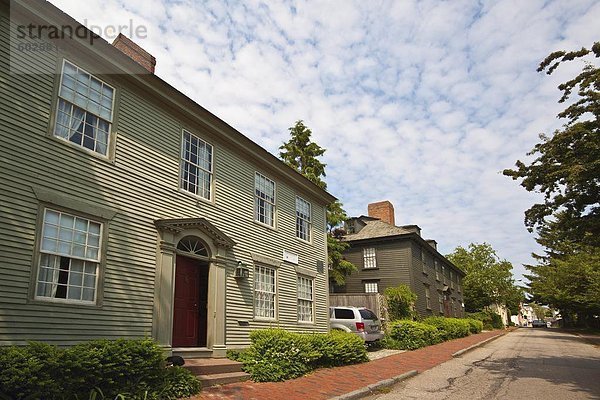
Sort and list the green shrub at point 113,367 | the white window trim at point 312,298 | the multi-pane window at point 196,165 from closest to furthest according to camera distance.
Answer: the green shrub at point 113,367, the multi-pane window at point 196,165, the white window trim at point 312,298

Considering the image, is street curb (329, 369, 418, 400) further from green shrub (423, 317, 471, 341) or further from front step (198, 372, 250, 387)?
green shrub (423, 317, 471, 341)

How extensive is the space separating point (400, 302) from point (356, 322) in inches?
373

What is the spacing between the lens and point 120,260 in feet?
29.1

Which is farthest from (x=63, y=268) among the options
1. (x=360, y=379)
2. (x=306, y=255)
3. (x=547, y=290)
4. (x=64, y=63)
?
(x=547, y=290)

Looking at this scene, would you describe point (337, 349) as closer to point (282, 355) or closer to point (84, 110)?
point (282, 355)

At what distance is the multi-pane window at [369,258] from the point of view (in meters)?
31.3

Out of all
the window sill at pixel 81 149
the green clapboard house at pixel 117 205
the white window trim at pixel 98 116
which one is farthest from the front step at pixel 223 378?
the white window trim at pixel 98 116

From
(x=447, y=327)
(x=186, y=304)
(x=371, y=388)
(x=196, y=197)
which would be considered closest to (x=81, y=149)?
(x=196, y=197)

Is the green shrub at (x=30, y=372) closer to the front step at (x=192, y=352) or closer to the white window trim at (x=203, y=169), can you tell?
the front step at (x=192, y=352)

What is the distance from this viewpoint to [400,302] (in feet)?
86.4

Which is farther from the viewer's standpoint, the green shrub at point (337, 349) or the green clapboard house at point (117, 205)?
the green shrub at point (337, 349)

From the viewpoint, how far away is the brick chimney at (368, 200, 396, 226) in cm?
3588

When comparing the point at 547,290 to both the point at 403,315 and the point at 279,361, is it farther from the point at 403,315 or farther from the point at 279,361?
the point at 279,361

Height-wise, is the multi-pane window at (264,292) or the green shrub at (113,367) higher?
the multi-pane window at (264,292)
